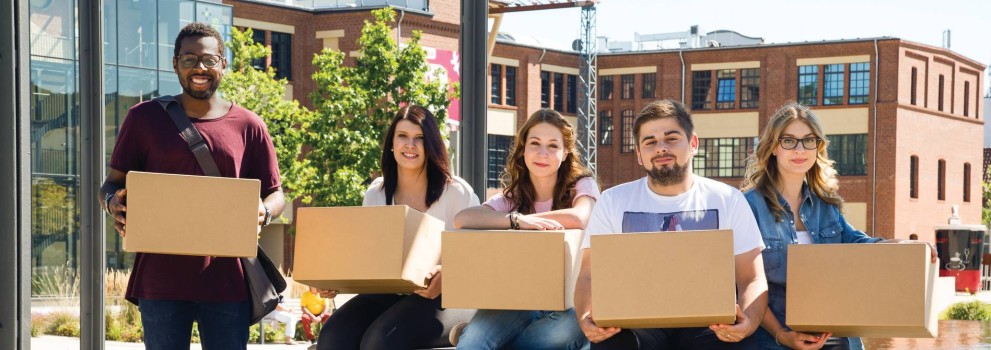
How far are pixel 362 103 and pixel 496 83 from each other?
18034mm

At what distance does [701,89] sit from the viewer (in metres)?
40.2

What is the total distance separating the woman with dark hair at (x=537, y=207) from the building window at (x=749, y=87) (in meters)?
37.3

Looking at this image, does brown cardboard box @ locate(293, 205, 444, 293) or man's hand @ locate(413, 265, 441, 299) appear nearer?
brown cardboard box @ locate(293, 205, 444, 293)

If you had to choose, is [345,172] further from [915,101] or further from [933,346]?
[915,101]

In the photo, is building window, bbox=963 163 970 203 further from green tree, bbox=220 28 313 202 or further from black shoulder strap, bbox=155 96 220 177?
black shoulder strap, bbox=155 96 220 177

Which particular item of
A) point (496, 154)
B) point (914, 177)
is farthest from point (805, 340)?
point (914, 177)

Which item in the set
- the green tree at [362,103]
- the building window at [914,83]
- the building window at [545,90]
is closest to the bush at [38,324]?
the green tree at [362,103]

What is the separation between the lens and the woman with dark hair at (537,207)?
124 inches

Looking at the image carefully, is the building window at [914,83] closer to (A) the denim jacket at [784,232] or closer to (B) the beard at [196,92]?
(A) the denim jacket at [784,232]

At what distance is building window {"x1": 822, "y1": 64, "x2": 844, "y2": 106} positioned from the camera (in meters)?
38.1

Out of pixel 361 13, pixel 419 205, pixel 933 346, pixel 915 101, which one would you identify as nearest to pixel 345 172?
Result: pixel 361 13

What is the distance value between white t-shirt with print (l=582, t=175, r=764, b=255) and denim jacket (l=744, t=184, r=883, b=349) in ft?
0.58

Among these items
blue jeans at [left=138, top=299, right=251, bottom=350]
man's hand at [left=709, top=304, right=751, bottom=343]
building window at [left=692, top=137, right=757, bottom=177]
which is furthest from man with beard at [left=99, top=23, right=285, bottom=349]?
building window at [left=692, top=137, right=757, bottom=177]

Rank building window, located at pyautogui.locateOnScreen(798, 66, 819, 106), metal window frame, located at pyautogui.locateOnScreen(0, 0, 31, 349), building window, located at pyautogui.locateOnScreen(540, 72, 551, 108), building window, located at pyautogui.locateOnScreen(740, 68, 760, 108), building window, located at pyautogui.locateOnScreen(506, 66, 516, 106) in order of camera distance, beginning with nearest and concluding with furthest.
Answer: metal window frame, located at pyautogui.locateOnScreen(0, 0, 31, 349), building window, located at pyautogui.locateOnScreen(506, 66, 516, 106), building window, located at pyautogui.locateOnScreen(798, 66, 819, 106), building window, located at pyautogui.locateOnScreen(540, 72, 551, 108), building window, located at pyautogui.locateOnScreen(740, 68, 760, 108)
